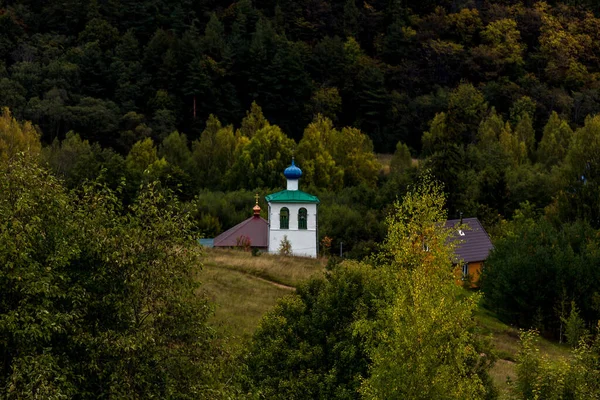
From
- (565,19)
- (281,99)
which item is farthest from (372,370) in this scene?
(565,19)

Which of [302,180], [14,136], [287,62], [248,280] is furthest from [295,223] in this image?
[287,62]

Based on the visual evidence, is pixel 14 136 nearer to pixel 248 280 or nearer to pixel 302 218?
pixel 302 218

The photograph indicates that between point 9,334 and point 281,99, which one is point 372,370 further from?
point 281,99

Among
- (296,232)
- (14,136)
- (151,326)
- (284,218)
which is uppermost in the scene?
(14,136)

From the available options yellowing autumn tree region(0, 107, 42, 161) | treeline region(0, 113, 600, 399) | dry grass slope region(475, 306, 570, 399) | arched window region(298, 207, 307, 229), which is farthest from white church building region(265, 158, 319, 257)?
treeline region(0, 113, 600, 399)

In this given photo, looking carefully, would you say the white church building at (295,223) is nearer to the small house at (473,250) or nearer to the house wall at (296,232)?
the house wall at (296,232)

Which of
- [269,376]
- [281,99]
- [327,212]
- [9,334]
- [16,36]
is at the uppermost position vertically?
[16,36]
